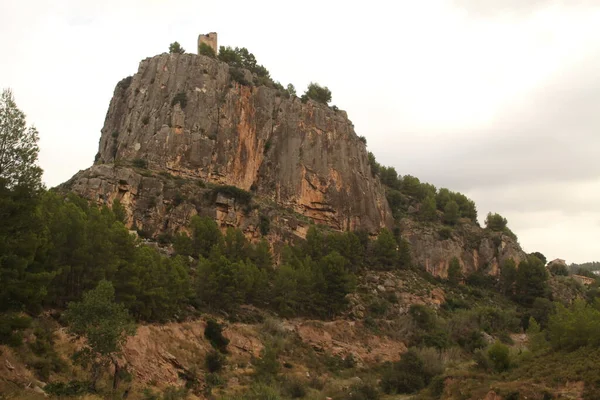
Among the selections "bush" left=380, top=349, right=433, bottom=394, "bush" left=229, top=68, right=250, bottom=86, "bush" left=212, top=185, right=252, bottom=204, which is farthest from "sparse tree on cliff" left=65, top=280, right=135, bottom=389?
"bush" left=229, top=68, right=250, bottom=86

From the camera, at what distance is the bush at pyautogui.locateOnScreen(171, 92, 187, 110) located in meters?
89.2

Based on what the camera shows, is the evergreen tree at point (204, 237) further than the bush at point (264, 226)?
No

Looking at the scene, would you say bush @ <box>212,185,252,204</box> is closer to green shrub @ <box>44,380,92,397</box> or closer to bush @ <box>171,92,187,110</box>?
bush @ <box>171,92,187,110</box>

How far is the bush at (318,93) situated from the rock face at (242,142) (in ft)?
24.2

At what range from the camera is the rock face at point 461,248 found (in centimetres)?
9600

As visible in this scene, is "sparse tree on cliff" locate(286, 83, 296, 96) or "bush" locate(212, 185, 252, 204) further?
"sparse tree on cliff" locate(286, 83, 296, 96)

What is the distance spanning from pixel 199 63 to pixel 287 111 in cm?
1779

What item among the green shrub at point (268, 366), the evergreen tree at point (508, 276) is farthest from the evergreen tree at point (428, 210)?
the green shrub at point (268, 366)

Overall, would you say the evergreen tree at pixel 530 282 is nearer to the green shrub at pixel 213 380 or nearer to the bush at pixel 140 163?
the bush at pixel 140 163

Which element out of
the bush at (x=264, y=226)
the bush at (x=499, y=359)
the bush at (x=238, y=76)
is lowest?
the bush at (x=499, y=359)

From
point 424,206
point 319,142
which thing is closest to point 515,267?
point 424,206

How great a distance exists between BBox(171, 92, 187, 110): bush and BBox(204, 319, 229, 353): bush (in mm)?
51023

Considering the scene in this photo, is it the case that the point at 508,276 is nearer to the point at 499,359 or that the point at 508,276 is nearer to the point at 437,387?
the point at 499,359

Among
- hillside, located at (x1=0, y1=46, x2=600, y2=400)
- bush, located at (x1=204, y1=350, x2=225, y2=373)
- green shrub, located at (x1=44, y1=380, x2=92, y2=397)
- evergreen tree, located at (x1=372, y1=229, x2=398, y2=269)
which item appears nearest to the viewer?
green shrub, located at (x1=44, y1=380, x2=92, y2=397)
